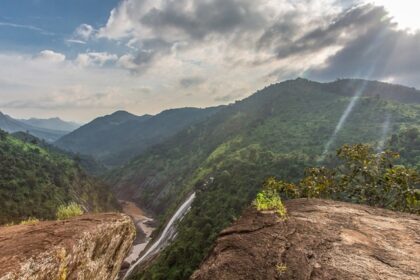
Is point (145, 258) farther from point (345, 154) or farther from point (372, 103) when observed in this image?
point (372, 103)

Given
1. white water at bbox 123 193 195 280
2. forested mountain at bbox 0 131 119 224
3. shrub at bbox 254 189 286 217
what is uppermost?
shrub at bbox 254 189 286 217

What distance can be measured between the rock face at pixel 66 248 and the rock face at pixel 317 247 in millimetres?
4945

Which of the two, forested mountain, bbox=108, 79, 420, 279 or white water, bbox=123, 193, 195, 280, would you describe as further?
white water, bbox=123, 193, 195, 280

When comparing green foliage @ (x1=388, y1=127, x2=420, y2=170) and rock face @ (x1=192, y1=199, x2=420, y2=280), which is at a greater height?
rock face @ (x1=192, y1=199, x2=420, y2=280)

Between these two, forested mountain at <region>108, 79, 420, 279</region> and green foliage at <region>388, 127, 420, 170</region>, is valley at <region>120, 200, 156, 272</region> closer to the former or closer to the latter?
forested mountain at <region>108, 79, 420, 279</region>

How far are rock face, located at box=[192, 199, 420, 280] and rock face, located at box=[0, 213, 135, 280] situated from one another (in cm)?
495

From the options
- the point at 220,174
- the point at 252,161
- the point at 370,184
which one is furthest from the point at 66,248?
the point at 252,161

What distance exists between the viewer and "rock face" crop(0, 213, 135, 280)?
1012cm

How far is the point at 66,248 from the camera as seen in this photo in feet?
38.1

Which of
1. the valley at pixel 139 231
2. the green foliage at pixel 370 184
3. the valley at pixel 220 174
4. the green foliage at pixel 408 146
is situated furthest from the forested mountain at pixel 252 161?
the green foliage at pixel 370 184

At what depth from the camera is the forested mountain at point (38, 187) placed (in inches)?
3418

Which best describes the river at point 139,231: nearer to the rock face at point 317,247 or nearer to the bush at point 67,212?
the bush at point 67,212

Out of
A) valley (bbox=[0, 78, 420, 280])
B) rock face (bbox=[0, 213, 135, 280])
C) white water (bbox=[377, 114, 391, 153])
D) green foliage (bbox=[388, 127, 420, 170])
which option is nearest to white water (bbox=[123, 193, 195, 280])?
valley (bbox=[0, 78, 420, 280])

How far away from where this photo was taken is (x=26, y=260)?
10.1m
